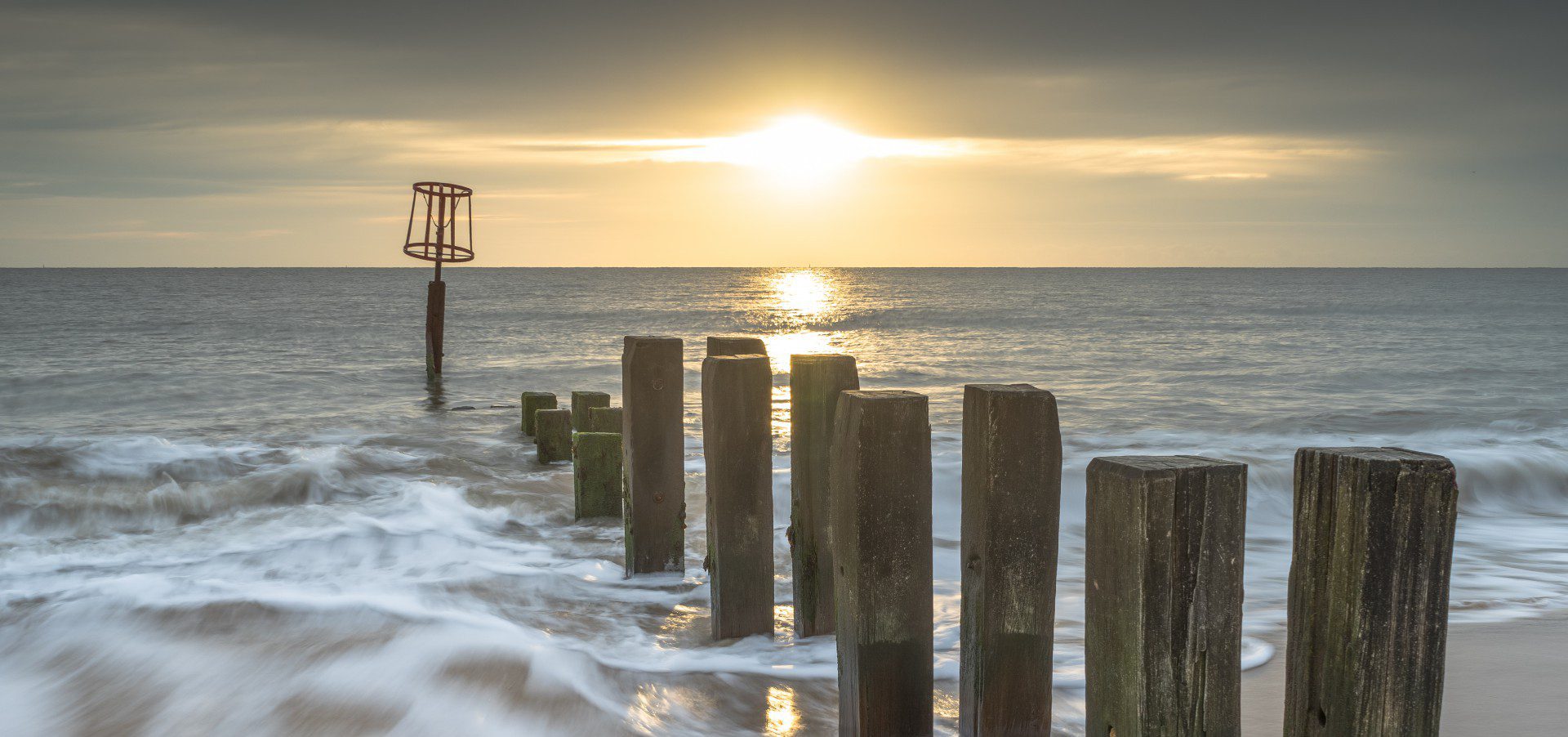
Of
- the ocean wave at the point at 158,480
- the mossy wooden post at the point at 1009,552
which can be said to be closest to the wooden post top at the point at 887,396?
the mossy wooden post at the point at 1009,552

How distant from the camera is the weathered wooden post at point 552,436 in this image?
902 centimetres

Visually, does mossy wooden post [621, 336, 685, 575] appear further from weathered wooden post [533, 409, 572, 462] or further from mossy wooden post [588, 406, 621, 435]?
weathered wooden post [533, 409, 572, 462]

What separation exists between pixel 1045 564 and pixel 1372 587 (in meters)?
0.83

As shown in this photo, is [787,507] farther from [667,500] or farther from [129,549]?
[129,549]

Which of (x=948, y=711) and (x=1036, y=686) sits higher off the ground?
(x=1036, y=686)

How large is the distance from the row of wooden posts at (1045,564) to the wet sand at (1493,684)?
178 centimetres

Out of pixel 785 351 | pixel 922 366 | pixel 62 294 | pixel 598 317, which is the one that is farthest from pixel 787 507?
pixel 62 294

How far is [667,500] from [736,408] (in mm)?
1266

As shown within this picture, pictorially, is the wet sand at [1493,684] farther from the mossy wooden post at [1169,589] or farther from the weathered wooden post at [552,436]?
the weathered wooden post at [552,436]

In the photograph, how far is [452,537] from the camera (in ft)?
21.5

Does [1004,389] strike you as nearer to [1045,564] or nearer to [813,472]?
[1045,564]

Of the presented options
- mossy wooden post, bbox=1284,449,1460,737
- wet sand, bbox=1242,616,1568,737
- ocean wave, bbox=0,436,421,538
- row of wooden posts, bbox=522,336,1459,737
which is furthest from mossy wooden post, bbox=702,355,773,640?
ocean wave, bbox=0,436,421,538

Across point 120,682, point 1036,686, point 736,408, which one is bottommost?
point 120,682

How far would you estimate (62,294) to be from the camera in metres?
66.6
